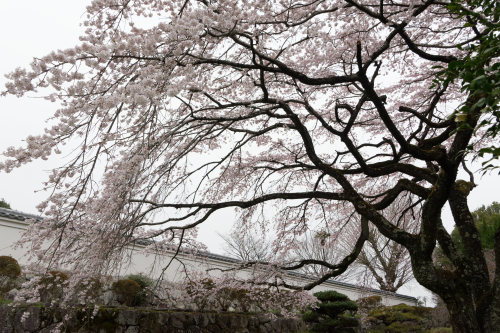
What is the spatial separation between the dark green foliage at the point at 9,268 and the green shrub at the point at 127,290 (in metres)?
1.72

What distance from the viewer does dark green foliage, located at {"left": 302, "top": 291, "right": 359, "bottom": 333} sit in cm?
880

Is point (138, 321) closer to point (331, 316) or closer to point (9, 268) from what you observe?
point (9, 268)

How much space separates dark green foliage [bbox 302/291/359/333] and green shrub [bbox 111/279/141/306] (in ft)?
13.7

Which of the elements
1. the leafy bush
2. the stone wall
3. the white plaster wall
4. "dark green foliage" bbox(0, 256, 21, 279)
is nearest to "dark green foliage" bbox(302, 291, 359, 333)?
the white plaster wall

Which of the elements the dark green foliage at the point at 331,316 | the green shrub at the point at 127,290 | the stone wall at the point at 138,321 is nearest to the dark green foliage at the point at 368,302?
the dark green foliage at the point at 331,316

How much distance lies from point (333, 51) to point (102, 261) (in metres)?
4.50

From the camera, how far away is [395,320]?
33.4 feet

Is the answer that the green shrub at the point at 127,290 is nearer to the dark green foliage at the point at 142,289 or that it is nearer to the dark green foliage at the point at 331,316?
the dark green foliage at the point at 142,289

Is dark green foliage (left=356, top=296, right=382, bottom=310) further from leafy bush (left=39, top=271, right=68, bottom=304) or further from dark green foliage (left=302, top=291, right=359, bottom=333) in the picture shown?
leafy bush (left=39, top=271, right=68, bottom=304)

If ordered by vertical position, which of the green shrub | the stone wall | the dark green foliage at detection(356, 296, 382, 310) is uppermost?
the dark green foliage at detection(356, 296, 382, 310)

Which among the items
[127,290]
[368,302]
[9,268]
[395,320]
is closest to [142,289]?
[127,290]

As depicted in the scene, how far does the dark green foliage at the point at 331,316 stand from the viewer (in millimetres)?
8805

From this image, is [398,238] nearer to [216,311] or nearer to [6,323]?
[216,311]

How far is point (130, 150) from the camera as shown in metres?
3.41
